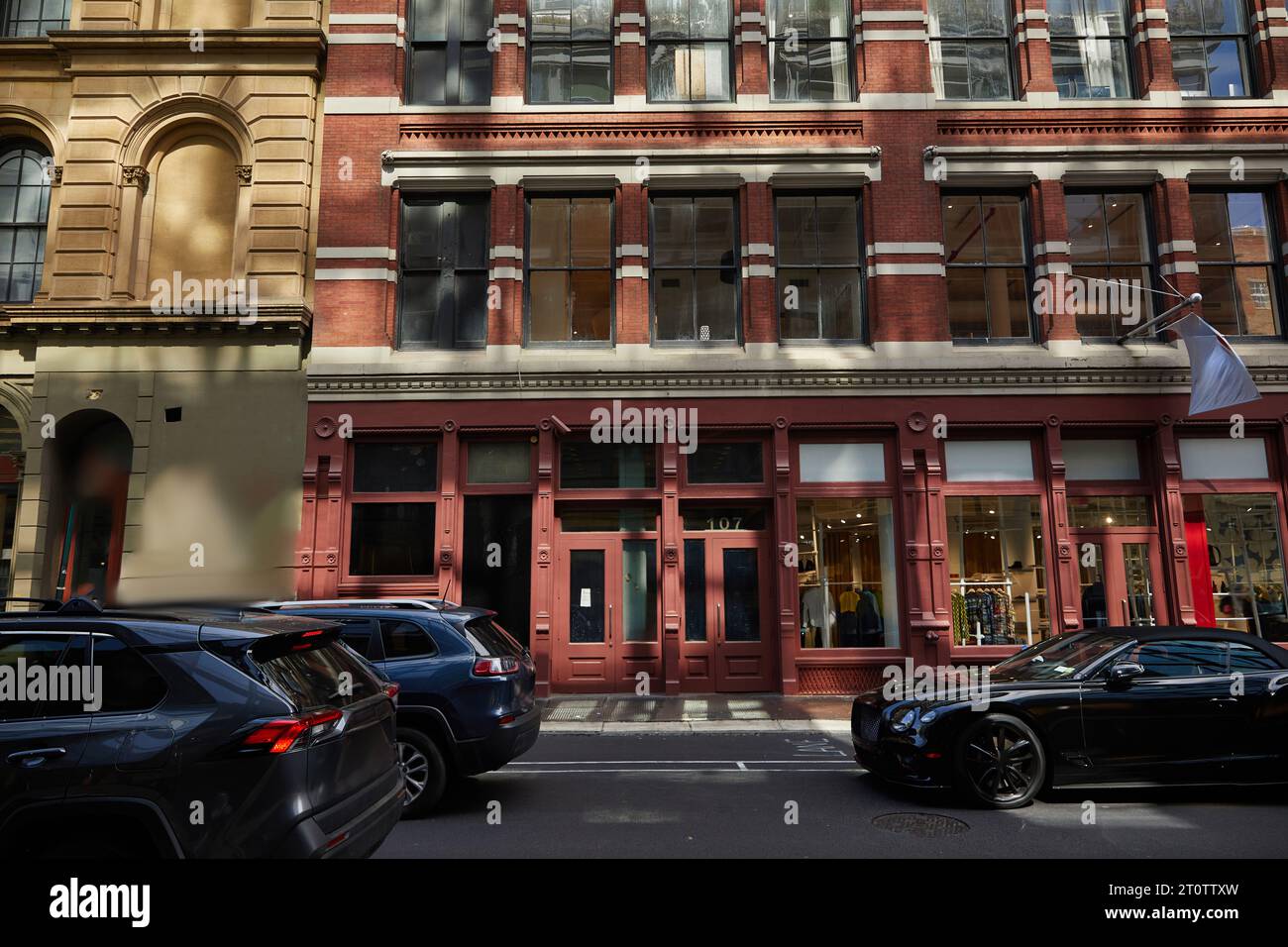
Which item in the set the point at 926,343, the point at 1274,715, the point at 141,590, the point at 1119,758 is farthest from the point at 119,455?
the point at 1274,715

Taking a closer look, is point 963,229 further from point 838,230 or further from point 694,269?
point 694,269

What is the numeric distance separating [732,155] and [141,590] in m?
13.2

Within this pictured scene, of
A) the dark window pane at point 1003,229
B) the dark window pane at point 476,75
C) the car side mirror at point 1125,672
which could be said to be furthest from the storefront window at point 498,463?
the car side mirror at point 1125,672

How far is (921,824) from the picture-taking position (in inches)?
258

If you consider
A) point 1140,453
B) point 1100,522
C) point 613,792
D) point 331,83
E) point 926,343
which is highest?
point 331,83

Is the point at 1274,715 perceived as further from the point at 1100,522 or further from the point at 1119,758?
the point at 1100,522

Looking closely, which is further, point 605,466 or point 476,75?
point 476,75

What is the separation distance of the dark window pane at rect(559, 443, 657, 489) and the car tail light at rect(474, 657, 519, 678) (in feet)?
24.5

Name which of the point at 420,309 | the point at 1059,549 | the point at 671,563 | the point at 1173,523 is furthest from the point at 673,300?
the point at 1173,523

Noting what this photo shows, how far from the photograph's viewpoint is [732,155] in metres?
15.3

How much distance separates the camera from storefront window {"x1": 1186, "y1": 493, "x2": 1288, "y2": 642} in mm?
14336

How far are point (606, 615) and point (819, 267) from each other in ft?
25.0

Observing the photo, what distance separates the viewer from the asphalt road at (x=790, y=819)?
5945 mm

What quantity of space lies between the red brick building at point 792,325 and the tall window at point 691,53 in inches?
2.8
